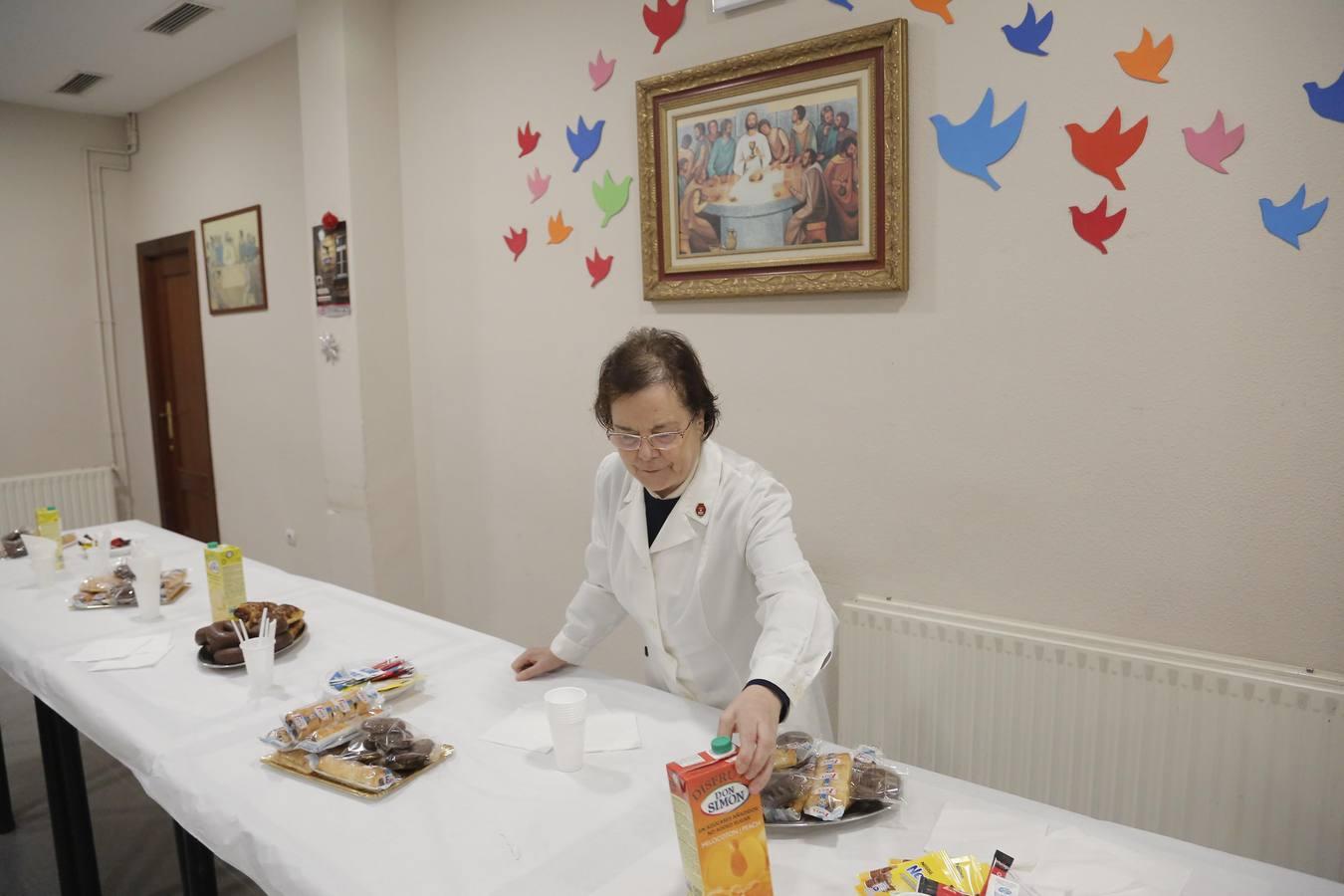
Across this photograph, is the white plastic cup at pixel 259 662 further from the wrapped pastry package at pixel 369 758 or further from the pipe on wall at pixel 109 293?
the pipe on wall at pixel 109 293

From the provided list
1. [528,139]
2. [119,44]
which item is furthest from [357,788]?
[119,44]

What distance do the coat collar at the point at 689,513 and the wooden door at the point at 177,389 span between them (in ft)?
14.4

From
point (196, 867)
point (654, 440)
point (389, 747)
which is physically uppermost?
point (654, 440)

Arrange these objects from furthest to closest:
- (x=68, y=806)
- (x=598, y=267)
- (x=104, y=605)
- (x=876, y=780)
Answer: (x=598, y=267)
(x=104, y=605)
(x=68, y=806)
(x=876, y=780)

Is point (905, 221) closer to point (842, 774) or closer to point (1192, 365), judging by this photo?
point (1192, 365)

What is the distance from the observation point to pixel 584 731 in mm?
1436

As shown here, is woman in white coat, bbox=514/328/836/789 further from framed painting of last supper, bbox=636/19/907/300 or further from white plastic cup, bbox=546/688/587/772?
framed painting of last supper, bbox=636/19/907/300

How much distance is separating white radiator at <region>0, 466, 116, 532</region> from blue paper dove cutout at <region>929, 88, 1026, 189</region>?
16.7ft

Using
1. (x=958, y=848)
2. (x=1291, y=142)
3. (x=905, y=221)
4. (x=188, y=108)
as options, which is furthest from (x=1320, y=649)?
(x=188, y=108)

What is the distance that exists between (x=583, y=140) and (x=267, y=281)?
240 cm

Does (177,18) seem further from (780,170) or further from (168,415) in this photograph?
(780,170)

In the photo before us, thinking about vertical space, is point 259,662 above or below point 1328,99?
below

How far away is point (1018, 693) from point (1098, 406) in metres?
0.74

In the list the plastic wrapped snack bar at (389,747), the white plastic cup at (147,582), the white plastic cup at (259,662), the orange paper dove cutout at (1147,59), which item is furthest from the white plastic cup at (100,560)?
the orange paper dove cutout at (1147,59)
